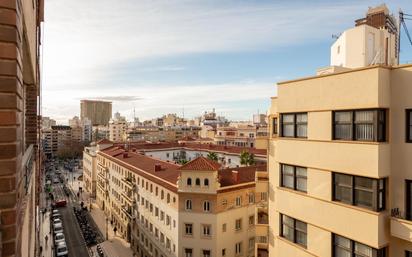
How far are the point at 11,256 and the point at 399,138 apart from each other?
451 inches

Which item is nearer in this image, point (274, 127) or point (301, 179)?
point (301, 179)

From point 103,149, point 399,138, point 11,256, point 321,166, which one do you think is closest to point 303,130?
point 321,166

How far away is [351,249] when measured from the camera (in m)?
11.5

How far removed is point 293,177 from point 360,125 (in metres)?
4.11

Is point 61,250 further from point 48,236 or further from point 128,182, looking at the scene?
point 128,182

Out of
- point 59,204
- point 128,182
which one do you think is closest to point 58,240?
point 128,182

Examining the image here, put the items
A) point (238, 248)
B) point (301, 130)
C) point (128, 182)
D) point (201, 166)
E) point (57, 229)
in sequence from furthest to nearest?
point (57, 229) < point (128, 182) < point (238, 248) < point (201, 166) < point (301, 130)

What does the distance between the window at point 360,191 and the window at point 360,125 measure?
57.5 inches

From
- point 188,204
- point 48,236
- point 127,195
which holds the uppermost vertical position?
point 188,204

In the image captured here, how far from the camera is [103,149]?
76.8 metres

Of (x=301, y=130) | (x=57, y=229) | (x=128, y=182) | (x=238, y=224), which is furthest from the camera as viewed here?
(x=57, y=229)

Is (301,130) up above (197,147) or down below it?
above

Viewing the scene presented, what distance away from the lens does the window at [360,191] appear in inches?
425

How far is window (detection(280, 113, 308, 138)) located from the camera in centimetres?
1390
